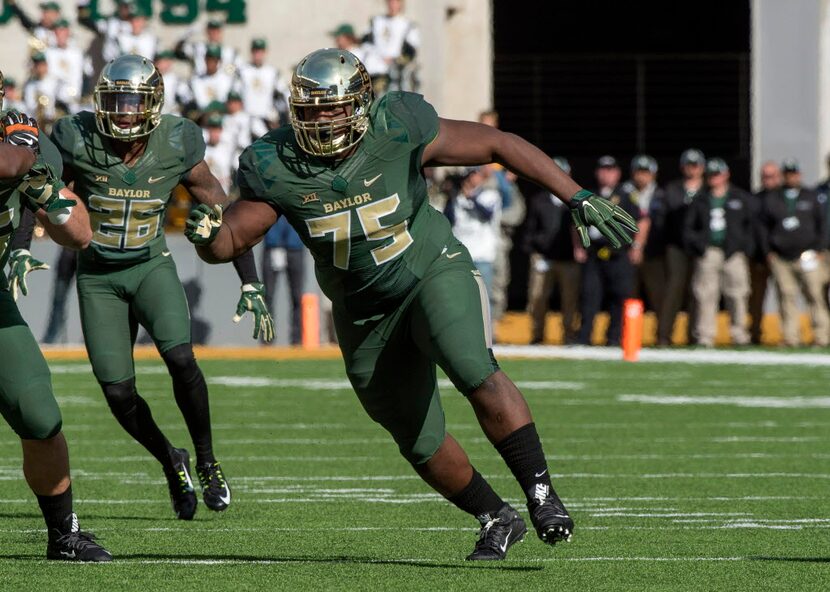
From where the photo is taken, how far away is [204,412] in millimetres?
8023

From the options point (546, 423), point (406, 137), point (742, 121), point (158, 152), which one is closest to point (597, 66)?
point (742, 121)

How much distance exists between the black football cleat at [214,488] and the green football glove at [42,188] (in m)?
2.12

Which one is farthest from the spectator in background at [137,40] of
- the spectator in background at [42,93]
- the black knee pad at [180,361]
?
the black knee pad at [180,361]

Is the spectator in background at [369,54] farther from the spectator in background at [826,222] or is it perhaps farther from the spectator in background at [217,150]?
the spectator in background at [826,222]

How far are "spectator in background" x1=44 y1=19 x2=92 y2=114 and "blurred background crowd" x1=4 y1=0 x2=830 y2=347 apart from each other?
1cm

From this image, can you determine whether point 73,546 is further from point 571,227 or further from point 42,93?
point 42,93

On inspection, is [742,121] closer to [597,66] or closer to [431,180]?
[597,66]

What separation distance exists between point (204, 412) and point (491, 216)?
9191 millimetres

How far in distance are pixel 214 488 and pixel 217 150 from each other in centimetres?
1026

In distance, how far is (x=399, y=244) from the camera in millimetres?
6277

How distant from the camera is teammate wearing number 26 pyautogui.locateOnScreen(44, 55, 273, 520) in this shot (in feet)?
26.1

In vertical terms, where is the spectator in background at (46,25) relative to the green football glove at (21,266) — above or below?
above

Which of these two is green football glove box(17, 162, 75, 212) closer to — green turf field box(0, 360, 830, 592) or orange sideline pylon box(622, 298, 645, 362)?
green turf field box(0, 360, 830, 592)

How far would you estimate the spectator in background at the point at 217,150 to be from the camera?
692 inches
